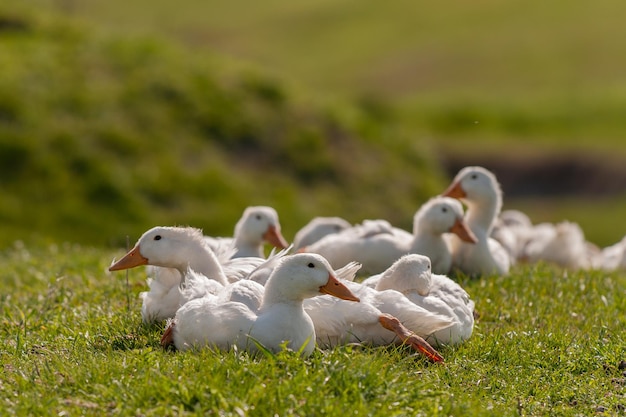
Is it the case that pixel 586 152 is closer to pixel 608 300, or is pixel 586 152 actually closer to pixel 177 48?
pixel 177 48

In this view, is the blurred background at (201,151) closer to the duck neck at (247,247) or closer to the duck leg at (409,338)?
the duck neck at (247,247)

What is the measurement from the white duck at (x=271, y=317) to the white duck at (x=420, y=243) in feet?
11.7

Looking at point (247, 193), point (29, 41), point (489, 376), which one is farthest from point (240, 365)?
point (29, 41)

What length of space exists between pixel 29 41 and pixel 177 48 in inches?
149

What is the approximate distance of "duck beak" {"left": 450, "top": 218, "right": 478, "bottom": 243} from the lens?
10.8 m

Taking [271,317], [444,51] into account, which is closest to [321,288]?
[271,317]

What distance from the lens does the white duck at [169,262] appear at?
26.5ft

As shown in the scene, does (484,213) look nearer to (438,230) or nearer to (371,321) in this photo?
(438,230)

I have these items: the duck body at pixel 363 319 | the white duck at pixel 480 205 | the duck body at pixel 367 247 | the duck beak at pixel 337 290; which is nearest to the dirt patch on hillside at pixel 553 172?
the white duck at pixel 480 205

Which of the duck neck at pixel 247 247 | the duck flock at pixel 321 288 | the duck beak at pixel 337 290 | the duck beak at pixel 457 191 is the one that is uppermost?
the duck beak at pixel 457 191

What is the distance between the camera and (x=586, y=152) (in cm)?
Result: 3888

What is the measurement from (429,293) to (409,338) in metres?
1.10

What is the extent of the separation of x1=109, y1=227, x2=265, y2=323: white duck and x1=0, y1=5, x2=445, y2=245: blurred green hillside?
33.2 ft

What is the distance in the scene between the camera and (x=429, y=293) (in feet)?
27.1
